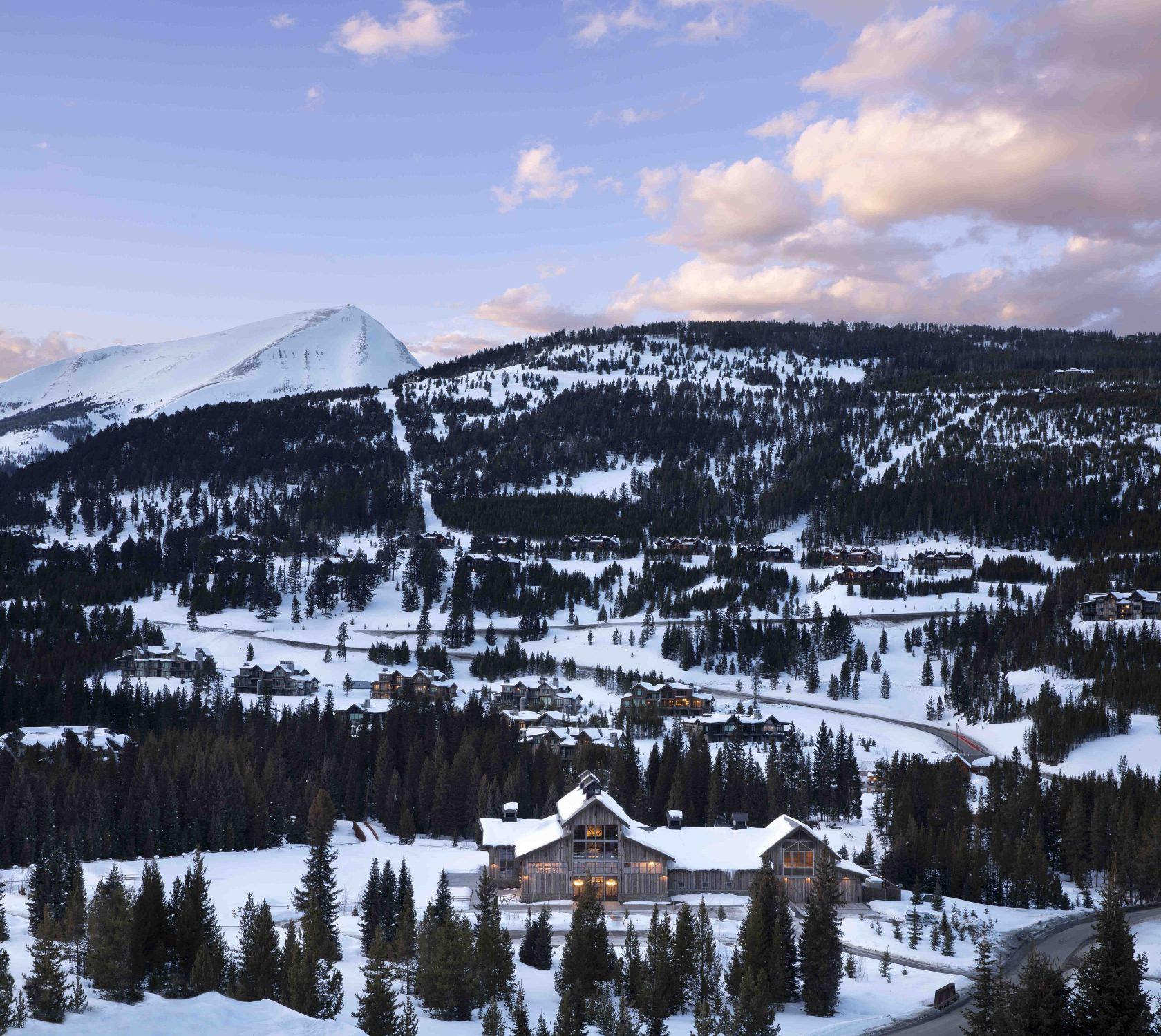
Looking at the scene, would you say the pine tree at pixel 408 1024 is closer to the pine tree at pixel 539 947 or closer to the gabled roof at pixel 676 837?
the pine tree at pixel 539 947

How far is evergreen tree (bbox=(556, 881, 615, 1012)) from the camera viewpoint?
46.4 m

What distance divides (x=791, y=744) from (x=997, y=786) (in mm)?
23812

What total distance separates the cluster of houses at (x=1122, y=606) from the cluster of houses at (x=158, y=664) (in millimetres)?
121929

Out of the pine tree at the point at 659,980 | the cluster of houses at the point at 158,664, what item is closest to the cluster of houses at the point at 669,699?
the cluster of houses at the point at 158,664

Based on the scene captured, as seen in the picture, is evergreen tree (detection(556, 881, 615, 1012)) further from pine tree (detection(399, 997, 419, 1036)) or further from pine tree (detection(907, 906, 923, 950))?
pine tree (detection(907, 906, 923, 950))

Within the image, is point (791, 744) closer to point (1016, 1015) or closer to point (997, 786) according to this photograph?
point (997, 786)

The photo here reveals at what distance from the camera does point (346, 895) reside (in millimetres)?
68312

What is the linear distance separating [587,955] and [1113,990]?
2070 centimetres

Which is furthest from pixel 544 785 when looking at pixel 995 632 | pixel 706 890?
pixel 995 632

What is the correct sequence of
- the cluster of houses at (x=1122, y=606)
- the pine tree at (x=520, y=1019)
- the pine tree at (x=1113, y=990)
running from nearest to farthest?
the pine tree at (x=1113, y=990) → the pine tree at (x=520, y=1019) → the cluster of houses at (x=1122, y=606)

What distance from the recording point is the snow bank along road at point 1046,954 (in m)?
44.6

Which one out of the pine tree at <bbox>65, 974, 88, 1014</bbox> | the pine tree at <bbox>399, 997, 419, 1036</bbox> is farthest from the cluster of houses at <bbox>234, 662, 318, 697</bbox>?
the pine tree at <bbox>399, 997, 419, 1036</bbox>

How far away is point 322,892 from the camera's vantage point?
57531 mm

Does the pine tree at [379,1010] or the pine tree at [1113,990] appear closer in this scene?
the pine tree at [1113,990]
